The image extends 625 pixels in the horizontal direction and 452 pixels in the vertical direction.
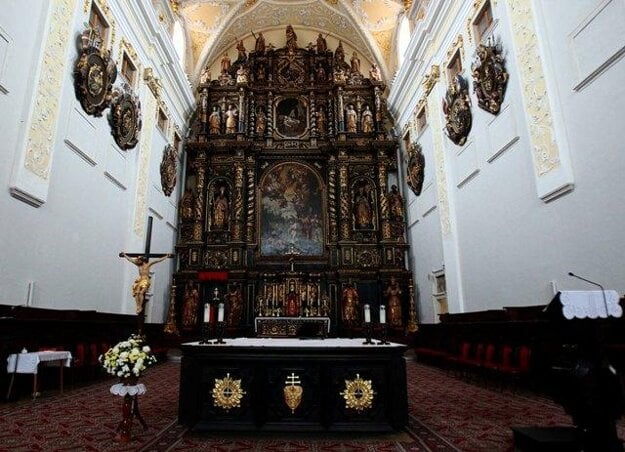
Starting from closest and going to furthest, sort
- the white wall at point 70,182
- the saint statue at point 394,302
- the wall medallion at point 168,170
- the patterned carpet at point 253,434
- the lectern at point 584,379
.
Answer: the lectern at point 584,379 < the patterned carpet at point 253,434 < the white wall at point 70,182 < the saint statue at point 394,302 < the wall medallion at point 168,170

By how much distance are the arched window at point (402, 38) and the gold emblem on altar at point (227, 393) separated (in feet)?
44.1

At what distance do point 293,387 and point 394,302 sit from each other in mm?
9375

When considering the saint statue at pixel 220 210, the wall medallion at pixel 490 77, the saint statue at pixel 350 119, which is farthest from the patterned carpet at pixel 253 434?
the saint statue at pixel 350 119

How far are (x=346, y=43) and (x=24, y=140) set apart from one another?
45.6 feet

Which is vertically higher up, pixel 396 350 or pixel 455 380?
pixel 396 350

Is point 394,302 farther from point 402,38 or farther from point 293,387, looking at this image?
point 402,38

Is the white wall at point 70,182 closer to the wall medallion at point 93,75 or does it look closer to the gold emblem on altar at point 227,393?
the wall medallion at point 93,75

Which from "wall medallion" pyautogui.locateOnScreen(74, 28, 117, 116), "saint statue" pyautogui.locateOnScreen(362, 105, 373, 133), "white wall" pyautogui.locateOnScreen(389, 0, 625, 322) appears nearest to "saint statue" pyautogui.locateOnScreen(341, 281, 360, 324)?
"white wall" pyautogui.locateOnScreen(389, 0, 625, 322)

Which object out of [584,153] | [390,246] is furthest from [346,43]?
[584,153]

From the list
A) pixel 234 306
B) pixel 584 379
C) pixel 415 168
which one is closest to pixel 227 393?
pixel 584 379

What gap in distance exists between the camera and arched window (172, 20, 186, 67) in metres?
14.5

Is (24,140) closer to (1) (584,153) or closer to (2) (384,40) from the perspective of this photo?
(1) (584,153)

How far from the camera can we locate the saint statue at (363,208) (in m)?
14.5

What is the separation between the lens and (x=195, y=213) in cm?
1439
